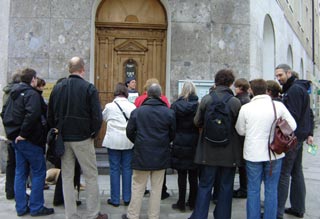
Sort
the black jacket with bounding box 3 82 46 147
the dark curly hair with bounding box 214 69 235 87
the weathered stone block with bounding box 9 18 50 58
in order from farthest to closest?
the weathered stone block with bounding box 9 18 50 58
the black jacket with bounding box 3 82 46 147
the dark curly hair with bounding box 214 69 235 87

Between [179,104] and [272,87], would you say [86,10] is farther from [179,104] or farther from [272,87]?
[272,87]

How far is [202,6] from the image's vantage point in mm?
8508

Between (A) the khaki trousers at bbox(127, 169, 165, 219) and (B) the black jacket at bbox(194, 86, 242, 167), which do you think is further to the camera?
(A) the khaki trousers at bbox(127, 169, 165, 219)

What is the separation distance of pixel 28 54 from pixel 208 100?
4.97 m

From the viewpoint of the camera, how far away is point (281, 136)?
15.0 feet

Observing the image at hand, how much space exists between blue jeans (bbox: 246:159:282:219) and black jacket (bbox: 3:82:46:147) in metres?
2.96

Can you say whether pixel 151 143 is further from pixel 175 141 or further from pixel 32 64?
pixel 32 64

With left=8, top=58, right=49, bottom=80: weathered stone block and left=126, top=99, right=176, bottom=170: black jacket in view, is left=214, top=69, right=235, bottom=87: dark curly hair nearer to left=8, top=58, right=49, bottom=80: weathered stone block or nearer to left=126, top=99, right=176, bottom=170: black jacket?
left=126, top=99, right=176, bottom=170: black jacket

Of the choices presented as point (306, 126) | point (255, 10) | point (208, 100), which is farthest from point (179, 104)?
point (255, 10)

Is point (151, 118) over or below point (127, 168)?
over

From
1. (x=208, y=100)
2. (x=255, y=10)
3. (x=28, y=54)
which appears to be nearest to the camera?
(x=208, y=100)

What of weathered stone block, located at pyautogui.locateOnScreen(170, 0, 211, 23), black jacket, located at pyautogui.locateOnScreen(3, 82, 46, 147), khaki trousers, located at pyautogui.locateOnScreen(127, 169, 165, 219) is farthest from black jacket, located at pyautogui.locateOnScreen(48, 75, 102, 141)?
weathered stone block, located at pyautogui.locateOnScreen(170, 0, 211, 23)

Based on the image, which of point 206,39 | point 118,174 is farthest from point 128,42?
point 118,174

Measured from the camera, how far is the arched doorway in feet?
28.5
